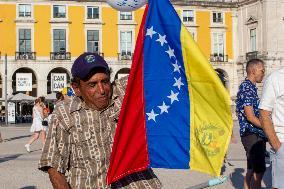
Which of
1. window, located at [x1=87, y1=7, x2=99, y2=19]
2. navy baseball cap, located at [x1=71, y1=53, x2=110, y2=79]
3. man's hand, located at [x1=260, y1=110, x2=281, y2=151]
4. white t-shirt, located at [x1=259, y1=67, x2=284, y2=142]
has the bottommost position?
man's hand, located at [x1=260, y1=110, x2=281, y2=151]

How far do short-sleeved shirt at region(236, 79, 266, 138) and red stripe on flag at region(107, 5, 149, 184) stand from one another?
2830mm

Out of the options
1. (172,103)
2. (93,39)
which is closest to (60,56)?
(93,39)

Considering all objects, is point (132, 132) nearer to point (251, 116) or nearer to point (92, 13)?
point (251, 116)

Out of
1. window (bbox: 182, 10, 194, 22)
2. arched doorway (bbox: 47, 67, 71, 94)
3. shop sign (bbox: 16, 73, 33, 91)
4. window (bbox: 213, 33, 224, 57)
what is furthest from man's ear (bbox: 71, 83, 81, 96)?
window (bbox: 213, 33, 224, 57)

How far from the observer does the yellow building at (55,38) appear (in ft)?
130

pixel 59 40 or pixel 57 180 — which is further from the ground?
pixel 59 40

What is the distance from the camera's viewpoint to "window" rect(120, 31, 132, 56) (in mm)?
41500

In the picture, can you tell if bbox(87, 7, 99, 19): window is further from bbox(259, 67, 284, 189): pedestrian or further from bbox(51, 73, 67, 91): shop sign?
bbox(259, 67, 284, 189): pedestrian

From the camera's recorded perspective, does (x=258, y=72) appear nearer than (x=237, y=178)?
Yes

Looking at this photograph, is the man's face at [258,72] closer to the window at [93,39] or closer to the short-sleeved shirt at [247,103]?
the short-sleeved shirt at [247,103]

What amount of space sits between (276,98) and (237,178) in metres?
4.34

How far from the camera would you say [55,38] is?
40.8m

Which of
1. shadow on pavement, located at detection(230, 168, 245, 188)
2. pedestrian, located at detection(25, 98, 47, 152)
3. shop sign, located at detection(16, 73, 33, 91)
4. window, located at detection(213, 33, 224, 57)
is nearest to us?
shadow on pavement, located at detection(230, 168, 245, 188)

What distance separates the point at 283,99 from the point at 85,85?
1.80m
